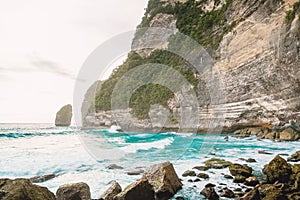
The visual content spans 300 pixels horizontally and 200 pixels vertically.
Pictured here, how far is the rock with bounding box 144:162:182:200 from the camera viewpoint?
642 centimetres

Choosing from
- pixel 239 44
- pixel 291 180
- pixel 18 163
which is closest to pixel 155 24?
pixel 239 44

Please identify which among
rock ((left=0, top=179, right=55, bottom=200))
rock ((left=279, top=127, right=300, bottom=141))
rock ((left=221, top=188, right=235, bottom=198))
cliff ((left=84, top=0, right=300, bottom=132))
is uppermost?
cliff ((left=84, top=0, right=300, bottom=132))

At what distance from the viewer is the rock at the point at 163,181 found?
6422 mm

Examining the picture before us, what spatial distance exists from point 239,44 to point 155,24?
96.9 feet

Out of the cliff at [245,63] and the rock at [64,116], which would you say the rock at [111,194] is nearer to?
the cliff at [245,63]

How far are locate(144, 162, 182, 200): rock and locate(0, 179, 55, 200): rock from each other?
9.56ft

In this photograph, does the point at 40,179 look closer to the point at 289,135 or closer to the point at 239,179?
the point at 239,179

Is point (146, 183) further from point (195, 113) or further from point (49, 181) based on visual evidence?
point (195, 113)

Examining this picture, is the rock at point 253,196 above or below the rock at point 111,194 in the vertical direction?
above

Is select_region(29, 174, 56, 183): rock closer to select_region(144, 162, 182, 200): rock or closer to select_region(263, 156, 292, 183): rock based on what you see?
select_region(144, 162, 182, 200): rock

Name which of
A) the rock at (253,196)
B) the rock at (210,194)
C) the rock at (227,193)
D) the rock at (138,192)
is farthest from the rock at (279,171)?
the rock at (138,192)

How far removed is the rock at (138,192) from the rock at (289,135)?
15.8m

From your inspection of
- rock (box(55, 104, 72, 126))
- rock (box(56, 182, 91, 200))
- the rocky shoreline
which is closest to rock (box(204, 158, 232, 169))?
the rocky shoreline

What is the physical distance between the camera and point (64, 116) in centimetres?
9681
